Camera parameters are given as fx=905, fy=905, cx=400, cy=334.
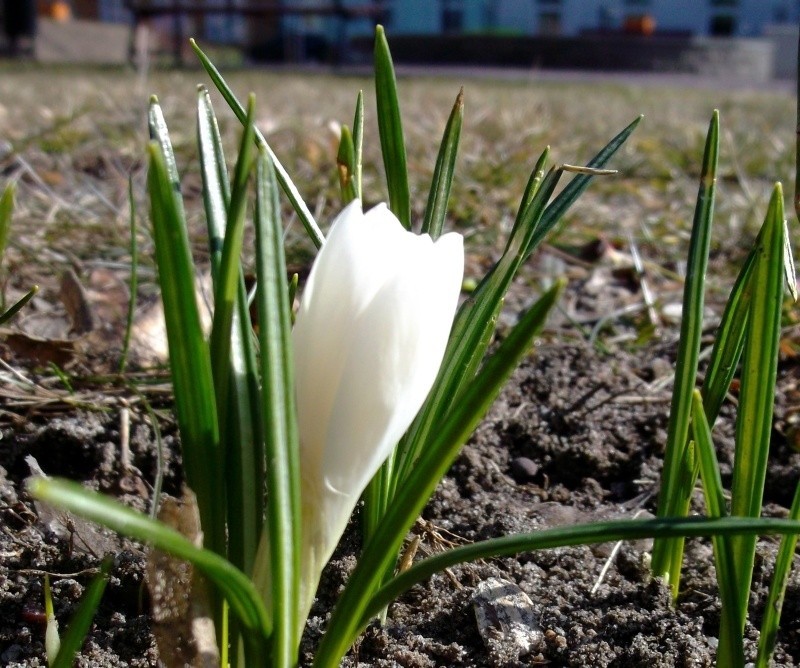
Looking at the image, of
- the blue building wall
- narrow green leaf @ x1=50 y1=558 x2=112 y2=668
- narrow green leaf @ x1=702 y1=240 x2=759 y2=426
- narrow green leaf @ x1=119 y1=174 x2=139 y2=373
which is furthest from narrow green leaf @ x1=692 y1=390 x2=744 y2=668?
the blue building wall

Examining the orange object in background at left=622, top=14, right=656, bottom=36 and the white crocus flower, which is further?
the orange object in background at left=622, top=14, right=656, bottom=36

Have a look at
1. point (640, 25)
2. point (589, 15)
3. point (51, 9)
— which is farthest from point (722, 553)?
point (589, 15)

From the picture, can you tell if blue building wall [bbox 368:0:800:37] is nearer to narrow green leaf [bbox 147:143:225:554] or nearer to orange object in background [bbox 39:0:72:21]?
orange object in background [bbox 39:0:72:21]

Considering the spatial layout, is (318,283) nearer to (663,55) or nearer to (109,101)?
(109,101)

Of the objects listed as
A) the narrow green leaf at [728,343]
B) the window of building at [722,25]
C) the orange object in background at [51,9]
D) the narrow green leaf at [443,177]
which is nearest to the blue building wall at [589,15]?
the window of building at [722,25]

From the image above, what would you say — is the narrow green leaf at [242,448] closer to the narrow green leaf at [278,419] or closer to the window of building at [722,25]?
the narrow green leaf at [278,419]

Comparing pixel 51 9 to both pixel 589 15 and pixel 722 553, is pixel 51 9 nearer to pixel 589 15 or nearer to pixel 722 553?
pixel 589 15
